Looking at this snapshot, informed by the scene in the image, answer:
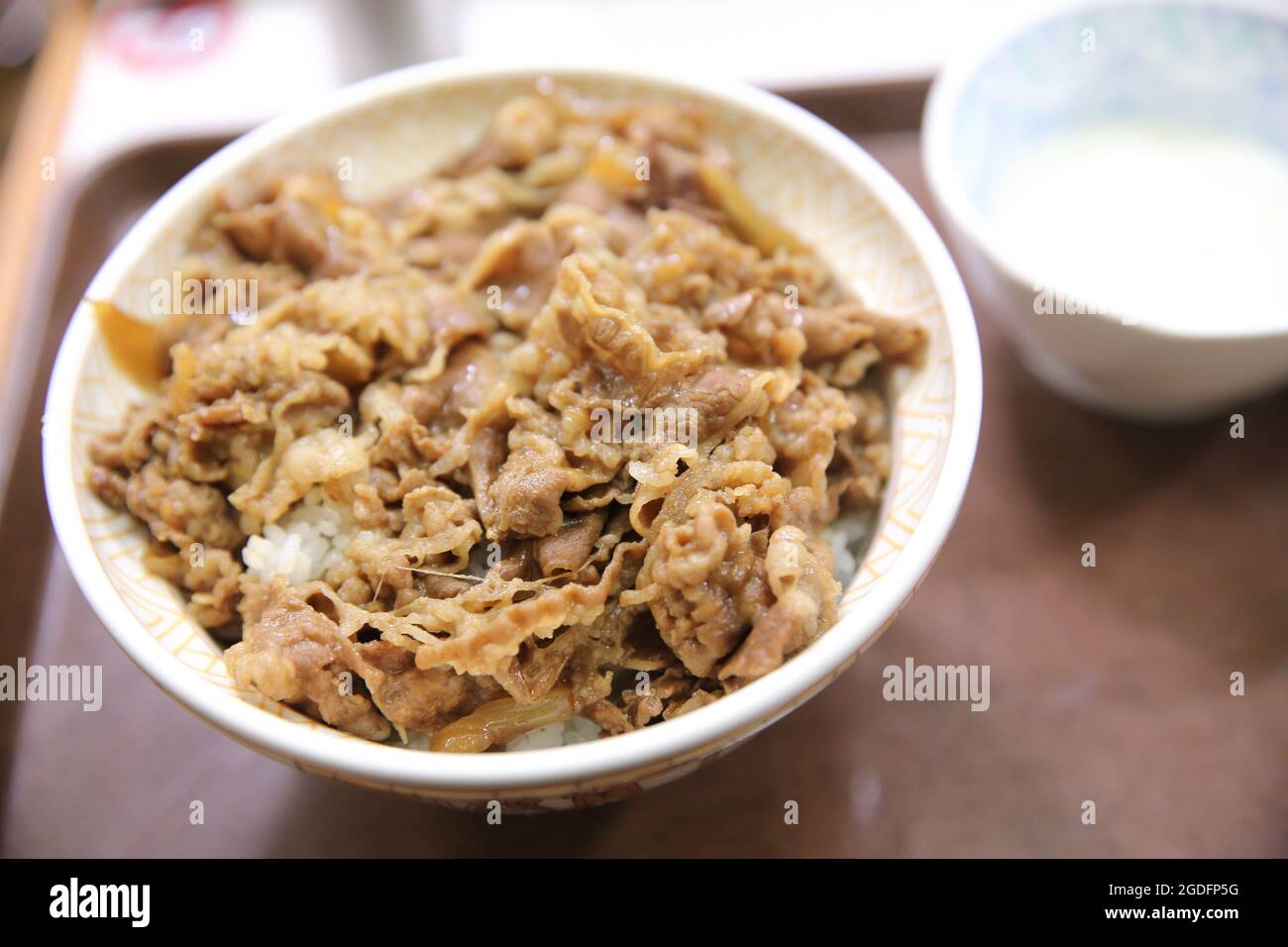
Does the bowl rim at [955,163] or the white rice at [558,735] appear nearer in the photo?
the white rice at [558,735]

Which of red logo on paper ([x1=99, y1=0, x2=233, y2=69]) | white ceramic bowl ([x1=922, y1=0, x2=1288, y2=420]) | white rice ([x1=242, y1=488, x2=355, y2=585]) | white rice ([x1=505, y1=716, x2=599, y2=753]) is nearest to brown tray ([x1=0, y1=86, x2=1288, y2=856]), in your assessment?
white ceramic bowl ([x1=922, y1=0, x2=1288, y2=420])

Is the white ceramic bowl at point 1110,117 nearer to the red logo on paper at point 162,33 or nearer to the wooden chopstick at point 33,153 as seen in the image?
the wooden chopstick at point 33,153

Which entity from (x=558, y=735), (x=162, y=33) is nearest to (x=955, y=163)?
(x=558, y=735)

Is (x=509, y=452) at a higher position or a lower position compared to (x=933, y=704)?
higher

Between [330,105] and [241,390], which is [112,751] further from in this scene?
[330,105]

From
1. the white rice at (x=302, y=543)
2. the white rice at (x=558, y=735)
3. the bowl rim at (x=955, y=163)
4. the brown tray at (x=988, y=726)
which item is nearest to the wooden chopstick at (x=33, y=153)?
the brown tray at (x=988, y=726)

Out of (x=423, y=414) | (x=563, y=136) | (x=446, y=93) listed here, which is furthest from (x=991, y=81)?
(x=423, y=414)

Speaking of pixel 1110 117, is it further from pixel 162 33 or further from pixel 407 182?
pixel 162 33
